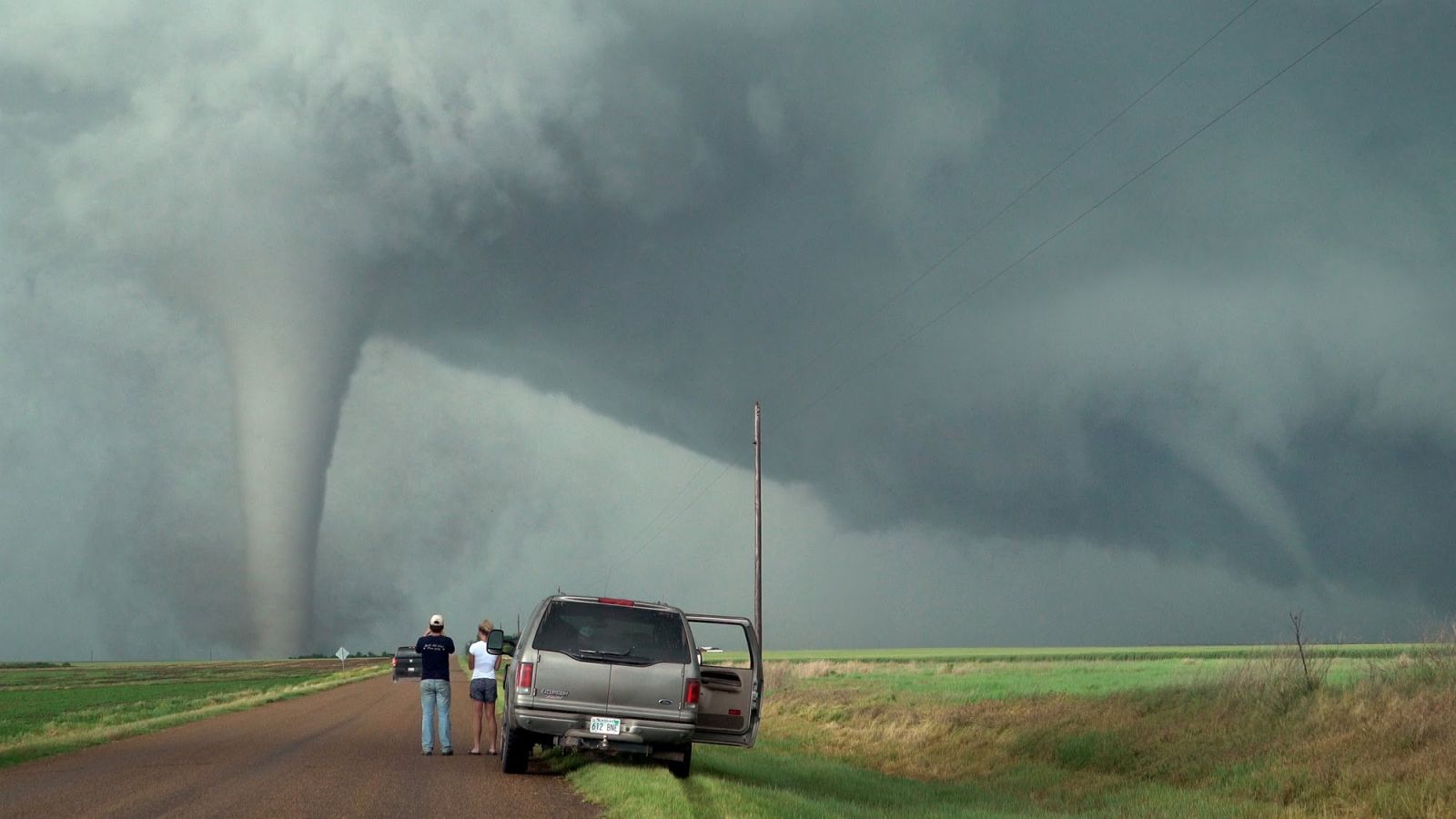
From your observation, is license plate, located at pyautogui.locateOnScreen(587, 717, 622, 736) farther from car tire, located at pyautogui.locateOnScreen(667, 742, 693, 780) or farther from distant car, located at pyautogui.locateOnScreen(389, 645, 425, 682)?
distant car, located at pyautogui.locateOnScreen(389, 645, 425, 682)

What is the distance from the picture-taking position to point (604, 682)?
15.4 meters

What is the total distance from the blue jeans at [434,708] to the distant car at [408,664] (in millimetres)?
314

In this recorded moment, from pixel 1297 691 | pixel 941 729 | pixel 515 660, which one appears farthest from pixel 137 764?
pixel 1297 691

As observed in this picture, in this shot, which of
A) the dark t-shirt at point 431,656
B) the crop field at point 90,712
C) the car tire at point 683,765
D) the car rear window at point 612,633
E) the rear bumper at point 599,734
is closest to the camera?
the rear bumper at point 599,734

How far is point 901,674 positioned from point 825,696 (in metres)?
22.2

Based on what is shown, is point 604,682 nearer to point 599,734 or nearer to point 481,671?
point 599,734

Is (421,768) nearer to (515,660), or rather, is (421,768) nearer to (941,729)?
(515,660)

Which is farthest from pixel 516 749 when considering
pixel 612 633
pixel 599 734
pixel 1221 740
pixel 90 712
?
pixel 90 712

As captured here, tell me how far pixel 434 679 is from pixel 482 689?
2.78 feet

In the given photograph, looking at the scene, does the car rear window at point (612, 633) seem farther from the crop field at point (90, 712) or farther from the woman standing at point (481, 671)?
the crop field at point (90, 712)

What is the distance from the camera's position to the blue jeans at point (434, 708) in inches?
734

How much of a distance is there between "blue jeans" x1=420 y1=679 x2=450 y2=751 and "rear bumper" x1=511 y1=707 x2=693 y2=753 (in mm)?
3596

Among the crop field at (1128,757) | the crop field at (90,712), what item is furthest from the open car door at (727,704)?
the crop field at (90,712)

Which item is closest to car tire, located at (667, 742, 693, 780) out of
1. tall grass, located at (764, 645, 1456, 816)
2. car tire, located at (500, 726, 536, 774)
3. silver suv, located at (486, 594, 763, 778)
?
silver suv, located at (486, 594, 763, 778)
